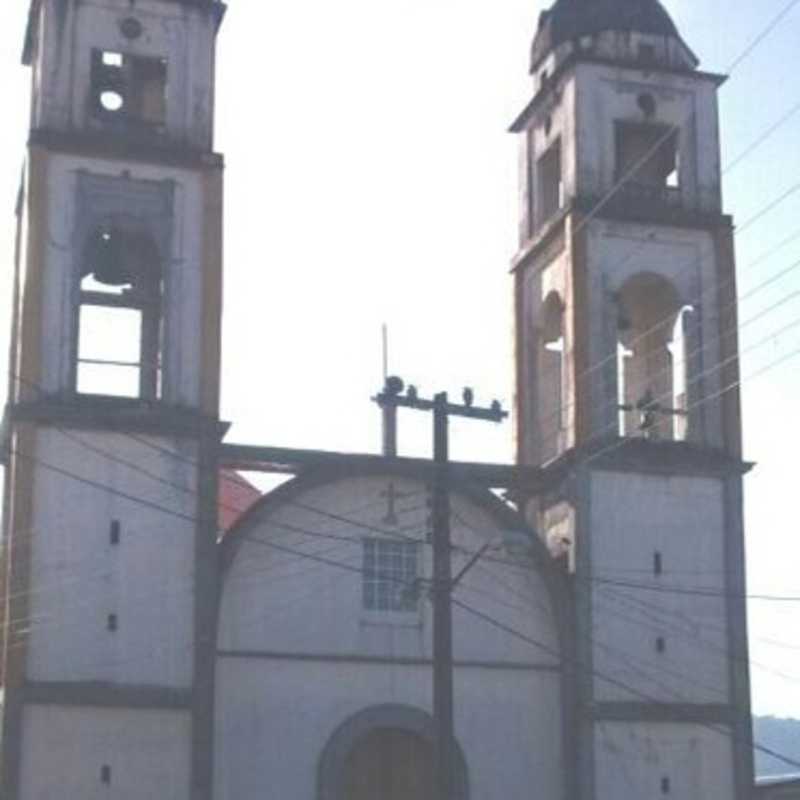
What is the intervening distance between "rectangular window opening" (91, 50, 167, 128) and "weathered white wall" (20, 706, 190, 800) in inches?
412

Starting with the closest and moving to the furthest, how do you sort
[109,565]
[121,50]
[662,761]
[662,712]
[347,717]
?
[109,565], [347,717], [662,761], [662,712], [121,50]

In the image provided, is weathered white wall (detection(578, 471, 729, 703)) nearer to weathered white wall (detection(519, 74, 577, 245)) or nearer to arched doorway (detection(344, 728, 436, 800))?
arched doorway (detection(344, 728, 436, 800))

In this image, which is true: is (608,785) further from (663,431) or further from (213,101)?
(213,101)

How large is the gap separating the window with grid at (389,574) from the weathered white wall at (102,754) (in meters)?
4.32

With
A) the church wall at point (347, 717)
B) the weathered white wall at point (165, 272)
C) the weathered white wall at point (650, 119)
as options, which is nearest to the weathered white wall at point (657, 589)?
the church wall at point (347, 717)

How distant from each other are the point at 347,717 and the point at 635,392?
8.60 m

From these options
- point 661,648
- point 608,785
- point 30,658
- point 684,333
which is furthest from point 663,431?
point 30,658

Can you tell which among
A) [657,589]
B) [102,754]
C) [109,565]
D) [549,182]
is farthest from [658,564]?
[102,754]

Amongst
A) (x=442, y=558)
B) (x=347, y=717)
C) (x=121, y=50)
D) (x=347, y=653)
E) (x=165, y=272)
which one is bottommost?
(x=347, y=717)

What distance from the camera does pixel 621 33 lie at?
41.9 metres

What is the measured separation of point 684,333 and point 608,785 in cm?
850

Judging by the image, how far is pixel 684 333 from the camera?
40.6 meters

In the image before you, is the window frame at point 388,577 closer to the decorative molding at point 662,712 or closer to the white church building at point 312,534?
the white church building at point 312,534

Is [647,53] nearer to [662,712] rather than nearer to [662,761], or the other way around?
[662,712]
